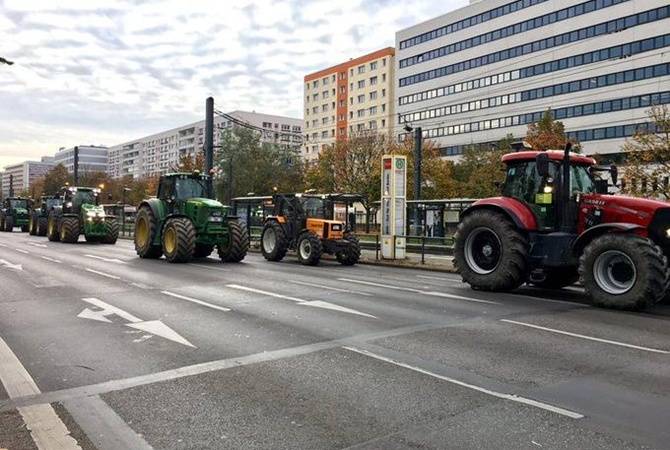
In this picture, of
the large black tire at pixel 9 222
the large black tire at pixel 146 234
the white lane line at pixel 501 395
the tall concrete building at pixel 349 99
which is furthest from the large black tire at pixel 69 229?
the tall concrete building at pixel 349 99

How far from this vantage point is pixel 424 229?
2339 centimetres

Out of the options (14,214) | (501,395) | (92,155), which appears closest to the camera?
(501,395)

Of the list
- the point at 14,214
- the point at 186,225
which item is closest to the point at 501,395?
the point at 186,225

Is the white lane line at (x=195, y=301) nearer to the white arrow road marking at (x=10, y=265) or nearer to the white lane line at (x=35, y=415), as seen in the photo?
the white lane line at (x=35, y=415)

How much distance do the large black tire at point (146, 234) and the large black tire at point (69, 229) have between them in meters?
10.3

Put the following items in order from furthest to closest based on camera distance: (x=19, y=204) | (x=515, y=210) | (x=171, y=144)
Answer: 1. (x=171, y=144)
2. (x=19, y=204)
3. (x=515, y=210)

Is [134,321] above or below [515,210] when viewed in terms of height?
below

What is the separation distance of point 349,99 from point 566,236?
330ft

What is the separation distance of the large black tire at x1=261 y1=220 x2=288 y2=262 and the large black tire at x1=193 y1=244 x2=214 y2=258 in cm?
192

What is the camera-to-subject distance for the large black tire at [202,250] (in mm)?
20491

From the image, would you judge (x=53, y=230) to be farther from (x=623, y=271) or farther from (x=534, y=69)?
(x=534, y=69)

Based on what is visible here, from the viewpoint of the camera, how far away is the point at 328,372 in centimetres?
583

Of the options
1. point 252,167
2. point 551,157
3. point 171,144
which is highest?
point 171,144

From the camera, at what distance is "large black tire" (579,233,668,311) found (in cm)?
932
